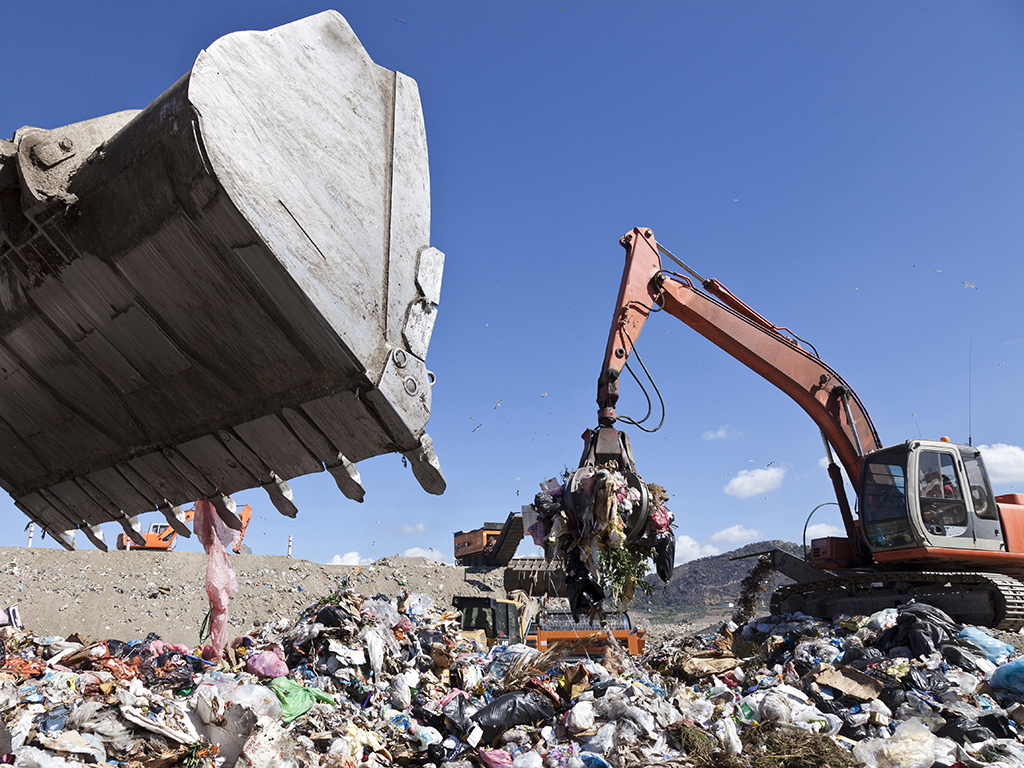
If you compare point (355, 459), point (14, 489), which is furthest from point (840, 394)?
point (14, 489)

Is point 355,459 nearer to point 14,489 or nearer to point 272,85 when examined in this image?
point 272,85

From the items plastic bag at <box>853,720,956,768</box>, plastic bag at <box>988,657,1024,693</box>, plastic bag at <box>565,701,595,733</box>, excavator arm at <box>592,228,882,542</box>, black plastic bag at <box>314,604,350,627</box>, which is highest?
excavator arm at <box>592,228,882,542</box>

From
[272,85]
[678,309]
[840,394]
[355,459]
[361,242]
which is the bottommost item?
[355,459]

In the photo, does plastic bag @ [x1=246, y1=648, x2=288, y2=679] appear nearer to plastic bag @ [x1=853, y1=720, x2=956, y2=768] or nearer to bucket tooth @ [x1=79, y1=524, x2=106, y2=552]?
bucket tooth @ [x1=79, y1=524, x2=106, y2=552]

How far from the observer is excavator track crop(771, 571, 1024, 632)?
22.5ft

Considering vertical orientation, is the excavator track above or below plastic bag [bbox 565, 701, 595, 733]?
above

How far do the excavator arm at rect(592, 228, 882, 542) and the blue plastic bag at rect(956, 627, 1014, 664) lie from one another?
2.41 meters

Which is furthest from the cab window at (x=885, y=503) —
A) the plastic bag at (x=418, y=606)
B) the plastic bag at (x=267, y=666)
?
the plastic bag at (x=267, y=666)

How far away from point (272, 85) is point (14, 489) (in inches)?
95.4

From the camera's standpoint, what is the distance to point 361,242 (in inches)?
79.8

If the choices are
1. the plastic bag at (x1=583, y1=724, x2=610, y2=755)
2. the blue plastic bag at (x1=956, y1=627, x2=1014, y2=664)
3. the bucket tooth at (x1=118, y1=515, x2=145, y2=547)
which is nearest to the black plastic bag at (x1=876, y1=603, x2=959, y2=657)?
the blue plastic bag at (x1=956, y1=627, x2=1014, y2=664)

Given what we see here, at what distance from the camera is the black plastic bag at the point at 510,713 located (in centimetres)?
464

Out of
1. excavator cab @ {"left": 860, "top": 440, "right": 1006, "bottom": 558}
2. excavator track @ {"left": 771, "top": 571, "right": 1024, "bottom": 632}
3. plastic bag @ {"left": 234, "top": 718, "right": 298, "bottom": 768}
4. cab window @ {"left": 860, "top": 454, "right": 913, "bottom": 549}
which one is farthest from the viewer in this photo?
cab window @ {"left": 860, "top": 454, "right": 913, "bottom": 549}

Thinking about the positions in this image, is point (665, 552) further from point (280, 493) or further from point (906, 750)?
point (280, 493)
